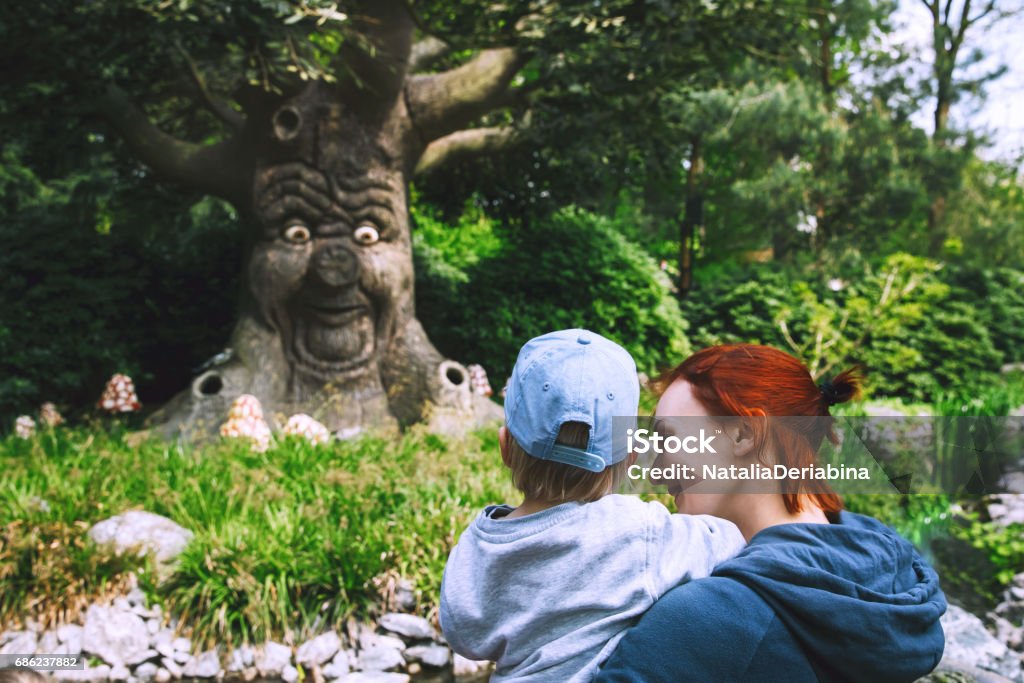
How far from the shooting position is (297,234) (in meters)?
6.83

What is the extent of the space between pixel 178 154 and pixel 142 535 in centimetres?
446

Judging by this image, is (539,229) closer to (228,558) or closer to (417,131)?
(417,131)

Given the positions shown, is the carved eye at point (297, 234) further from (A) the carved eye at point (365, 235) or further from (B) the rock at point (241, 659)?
(B) the rock at point (241, 659)

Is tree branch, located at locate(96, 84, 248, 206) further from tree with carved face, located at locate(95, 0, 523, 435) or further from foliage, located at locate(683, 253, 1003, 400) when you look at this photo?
foliage, located at locate(683, 253, 1003, 400)

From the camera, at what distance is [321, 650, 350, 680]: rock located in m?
3.40

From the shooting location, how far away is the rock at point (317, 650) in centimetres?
342

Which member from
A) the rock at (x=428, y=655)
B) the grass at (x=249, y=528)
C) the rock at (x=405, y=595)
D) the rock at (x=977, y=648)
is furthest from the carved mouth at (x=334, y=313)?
the rock at (x=977, y=648)

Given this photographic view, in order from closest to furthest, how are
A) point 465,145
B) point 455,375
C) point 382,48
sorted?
point 382,48 < point 455,375 < point 465,145

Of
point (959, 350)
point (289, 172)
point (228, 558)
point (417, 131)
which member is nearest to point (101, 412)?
point (289, 172)

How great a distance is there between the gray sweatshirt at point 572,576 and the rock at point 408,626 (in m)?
2.32

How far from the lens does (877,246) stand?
457 inches

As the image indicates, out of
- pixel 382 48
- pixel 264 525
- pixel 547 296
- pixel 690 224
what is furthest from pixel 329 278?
pixel 690 224

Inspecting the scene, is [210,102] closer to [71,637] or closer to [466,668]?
[71,637]

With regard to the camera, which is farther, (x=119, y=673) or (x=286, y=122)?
(x=286, y=122)
